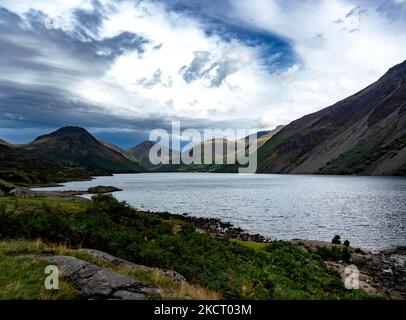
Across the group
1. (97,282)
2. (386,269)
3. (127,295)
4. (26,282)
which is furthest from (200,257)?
(386,269)

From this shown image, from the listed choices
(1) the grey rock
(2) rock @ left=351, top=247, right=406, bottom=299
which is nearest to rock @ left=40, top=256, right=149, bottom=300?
(1) the grey rock

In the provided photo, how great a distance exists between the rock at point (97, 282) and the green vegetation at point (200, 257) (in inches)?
75.4

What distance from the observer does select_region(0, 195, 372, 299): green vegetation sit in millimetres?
17438

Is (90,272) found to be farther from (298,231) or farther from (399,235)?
(399,235)

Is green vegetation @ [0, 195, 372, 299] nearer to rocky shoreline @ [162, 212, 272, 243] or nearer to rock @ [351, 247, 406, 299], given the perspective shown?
rock @ [351, 247, 406, 299]

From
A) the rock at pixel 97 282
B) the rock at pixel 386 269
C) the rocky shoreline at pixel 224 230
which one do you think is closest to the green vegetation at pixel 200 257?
the rock at pixel 97 282

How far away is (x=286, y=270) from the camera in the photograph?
26047mm

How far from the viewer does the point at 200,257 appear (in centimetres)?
2217

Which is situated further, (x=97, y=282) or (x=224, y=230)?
(x=224, y=230)

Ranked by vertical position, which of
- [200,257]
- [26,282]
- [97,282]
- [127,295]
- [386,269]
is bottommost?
[386,269]

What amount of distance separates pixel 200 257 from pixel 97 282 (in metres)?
11.4

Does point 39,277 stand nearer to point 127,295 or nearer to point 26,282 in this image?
point 26,282

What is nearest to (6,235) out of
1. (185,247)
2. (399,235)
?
A: (185,247)

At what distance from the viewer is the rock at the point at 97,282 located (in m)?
10.9
